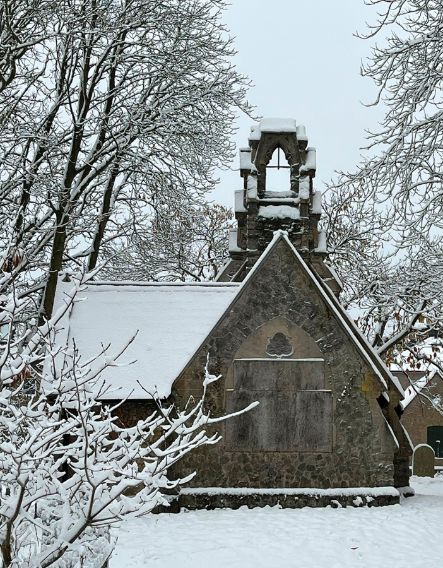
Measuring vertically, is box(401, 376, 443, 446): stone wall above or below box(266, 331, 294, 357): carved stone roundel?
below

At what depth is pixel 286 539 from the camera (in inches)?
496

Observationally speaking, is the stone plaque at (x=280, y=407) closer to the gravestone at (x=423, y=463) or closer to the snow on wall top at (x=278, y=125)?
the snow on wall top at (x=278, y=125)

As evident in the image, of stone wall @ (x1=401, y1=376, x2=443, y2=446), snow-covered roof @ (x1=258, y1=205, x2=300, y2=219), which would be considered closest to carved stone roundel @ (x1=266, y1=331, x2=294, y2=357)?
snow-covered roof @ (x1=258, y1=205, x2=300, y2=219)

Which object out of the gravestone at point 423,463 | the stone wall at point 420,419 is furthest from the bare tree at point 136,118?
the stone wall at point 420,419

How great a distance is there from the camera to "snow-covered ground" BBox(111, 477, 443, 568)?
11.3 meters

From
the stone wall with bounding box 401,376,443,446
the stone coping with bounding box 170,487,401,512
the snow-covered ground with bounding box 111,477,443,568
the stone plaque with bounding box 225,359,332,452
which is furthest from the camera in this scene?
the stone wall with bounding box 401,376,443,446

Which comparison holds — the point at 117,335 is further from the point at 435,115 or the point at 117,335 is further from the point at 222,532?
the point at 435,115

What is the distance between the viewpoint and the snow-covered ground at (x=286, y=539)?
11.3 metres

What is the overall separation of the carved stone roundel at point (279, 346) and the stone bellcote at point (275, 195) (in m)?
3.40

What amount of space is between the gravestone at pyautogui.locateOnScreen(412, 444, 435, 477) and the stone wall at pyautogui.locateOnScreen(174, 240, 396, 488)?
11.3 m

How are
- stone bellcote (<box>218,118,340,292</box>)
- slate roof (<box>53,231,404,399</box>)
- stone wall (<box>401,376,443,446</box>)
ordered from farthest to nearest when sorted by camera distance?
stone wall (<box>401,376,443,446</box>)
stone bellcote (<box>218,118,340,292</box>)
slate roof (<box>53,231,404,399</box>)

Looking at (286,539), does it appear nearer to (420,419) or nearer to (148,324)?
(148,324)

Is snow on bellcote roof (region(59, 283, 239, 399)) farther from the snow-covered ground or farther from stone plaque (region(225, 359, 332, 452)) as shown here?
the snow-covered ground

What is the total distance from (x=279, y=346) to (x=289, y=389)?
0.94m
